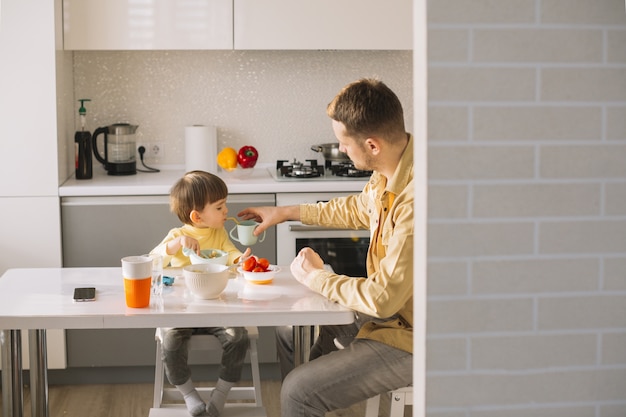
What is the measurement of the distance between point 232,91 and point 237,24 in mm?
519

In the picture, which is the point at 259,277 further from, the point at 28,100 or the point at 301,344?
the point at 28,100

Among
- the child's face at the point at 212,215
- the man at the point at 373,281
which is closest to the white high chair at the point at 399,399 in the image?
the man at the point at 373,281

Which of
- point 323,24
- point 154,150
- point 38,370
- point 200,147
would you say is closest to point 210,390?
point 38,370

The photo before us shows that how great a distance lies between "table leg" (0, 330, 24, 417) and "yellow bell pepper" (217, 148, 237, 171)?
1812 mm

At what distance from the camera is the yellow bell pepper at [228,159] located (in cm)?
438

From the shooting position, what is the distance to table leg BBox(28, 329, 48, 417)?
278 centimetres

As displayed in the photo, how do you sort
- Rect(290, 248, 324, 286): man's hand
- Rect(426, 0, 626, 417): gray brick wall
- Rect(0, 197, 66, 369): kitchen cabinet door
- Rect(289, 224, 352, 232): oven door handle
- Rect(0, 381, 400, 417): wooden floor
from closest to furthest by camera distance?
1. Rect(426, 0, 626, 417): gray brick wall
2. Rect(290, 248, 324, 286): man's hand
3. Rect(0, 381, 400, 417): wooden floor
4. Rect(0, 197, 66, 369): kitchen cabinet door
5. Rect(289, 224, 352, 232): oven door handle

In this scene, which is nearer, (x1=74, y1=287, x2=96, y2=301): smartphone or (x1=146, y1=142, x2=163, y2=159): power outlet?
(x1=74, y1=287, x2=96, y2=301): smartphone

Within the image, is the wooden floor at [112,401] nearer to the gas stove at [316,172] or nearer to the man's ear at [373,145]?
the gas stove at [316,172]

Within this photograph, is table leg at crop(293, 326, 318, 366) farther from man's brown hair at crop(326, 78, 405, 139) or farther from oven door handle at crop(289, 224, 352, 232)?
oven door handle at crop(289, 224, 352, 232)

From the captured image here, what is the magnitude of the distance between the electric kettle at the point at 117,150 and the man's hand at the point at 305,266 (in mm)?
1872

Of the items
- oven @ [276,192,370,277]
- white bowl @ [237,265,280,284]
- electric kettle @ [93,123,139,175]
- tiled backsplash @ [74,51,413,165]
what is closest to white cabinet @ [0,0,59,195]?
electric kettle @ [93,123,139,175]

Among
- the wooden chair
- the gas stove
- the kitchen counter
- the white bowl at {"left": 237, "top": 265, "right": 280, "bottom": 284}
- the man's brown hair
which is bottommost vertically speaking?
A: the wooden chair

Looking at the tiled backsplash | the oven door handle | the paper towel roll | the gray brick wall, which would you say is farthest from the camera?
the tiled backsplash
